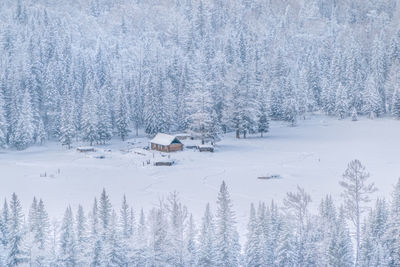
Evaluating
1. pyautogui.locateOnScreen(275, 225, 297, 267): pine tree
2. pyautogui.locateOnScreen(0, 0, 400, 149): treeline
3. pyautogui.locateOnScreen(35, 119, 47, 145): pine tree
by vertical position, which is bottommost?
pyautogui.locateOnScreen(275, 225, 297, 267): pine tree

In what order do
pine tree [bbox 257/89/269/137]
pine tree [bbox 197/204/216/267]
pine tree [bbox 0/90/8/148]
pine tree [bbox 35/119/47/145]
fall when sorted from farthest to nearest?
1. pine tree [bbox 257/89/269/137]
2. pine tree [bbox 35/119/47/145]
3. pine tree [bbox 0/90/8/148]
4. pine tree [bbox 197/204/216/267]

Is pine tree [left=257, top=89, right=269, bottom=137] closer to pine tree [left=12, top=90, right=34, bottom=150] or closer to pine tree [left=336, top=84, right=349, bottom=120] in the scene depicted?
pine tree [left=336, top=84, right=349, bottom=120]

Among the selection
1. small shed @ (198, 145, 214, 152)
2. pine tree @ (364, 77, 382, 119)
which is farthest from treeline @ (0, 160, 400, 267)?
pine tree @ (364, 77, 382, 119)

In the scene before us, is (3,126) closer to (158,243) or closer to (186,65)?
(186,65)

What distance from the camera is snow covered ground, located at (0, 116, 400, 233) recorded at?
175 ft

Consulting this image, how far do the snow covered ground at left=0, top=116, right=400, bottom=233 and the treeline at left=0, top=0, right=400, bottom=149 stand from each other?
612cm

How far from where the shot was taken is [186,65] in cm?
11894

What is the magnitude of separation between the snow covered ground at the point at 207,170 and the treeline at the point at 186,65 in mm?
6116

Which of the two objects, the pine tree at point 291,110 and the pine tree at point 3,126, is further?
the pine tree at point 291,110

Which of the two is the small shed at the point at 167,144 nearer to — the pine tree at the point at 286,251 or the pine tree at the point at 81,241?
the pine tree at the point at 81,241

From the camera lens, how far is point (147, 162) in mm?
71688

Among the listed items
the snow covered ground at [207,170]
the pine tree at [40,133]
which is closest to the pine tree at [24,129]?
the pine tree at [40,133]

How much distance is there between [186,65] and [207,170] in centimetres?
5590

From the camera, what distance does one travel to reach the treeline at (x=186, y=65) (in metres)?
93.5
